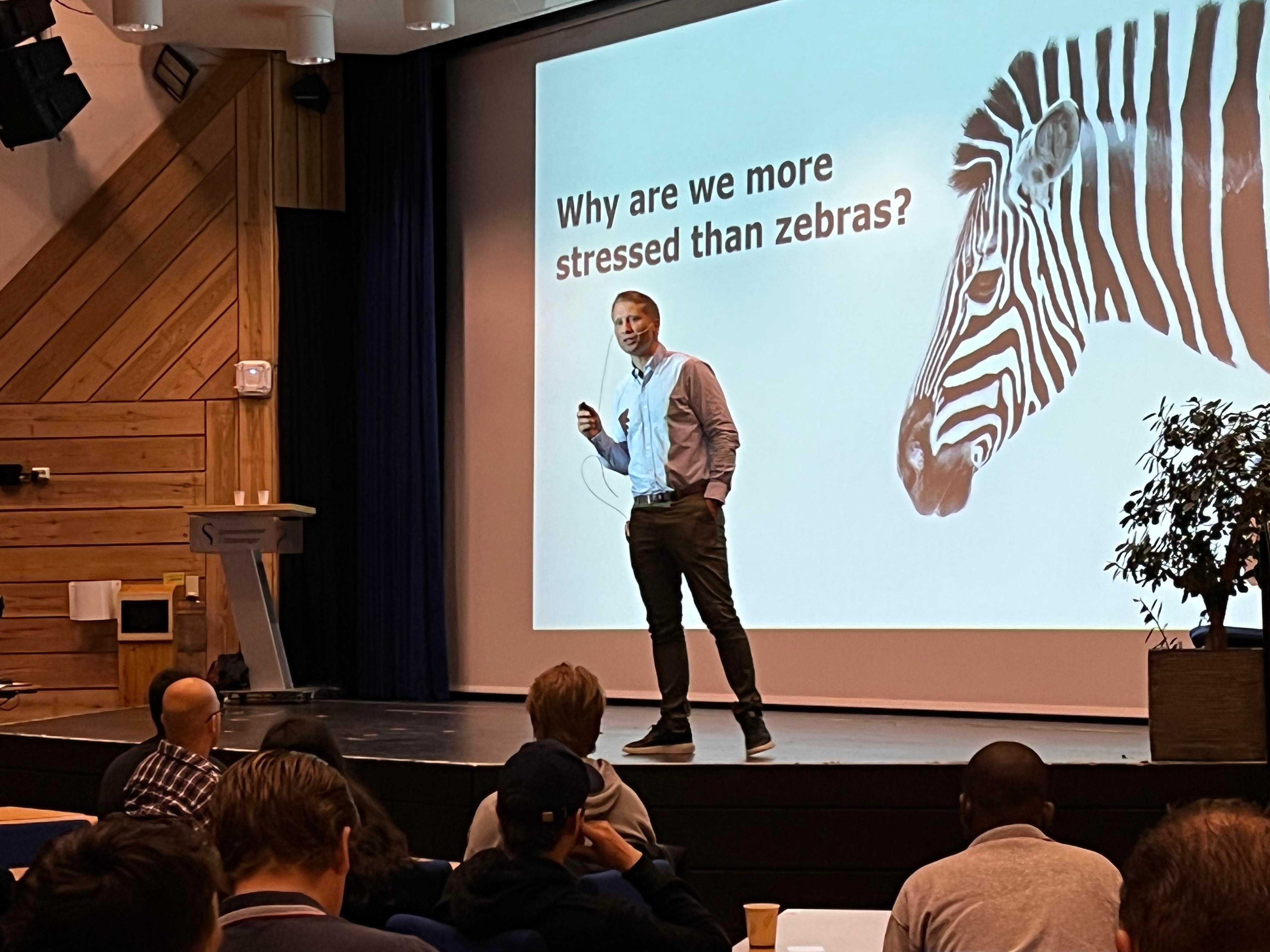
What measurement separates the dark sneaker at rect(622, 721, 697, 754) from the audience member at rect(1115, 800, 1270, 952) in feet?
12.3

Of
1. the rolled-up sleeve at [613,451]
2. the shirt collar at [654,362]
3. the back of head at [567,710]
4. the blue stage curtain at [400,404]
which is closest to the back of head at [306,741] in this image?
the back of head at [567,710]

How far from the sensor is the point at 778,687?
678 cm

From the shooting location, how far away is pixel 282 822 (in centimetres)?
170

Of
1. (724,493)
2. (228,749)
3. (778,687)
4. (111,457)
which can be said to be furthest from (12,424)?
(724,493)

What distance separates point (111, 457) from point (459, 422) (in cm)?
189

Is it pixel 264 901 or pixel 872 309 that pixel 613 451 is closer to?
pixel 872 309

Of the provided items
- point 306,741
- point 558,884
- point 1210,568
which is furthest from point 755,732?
point 558,884

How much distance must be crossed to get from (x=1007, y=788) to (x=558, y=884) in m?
0.75

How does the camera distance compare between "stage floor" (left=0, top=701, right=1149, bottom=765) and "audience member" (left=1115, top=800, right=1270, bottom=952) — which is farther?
"stage floor" (left=0, top=701, right=1149, bottom=765)

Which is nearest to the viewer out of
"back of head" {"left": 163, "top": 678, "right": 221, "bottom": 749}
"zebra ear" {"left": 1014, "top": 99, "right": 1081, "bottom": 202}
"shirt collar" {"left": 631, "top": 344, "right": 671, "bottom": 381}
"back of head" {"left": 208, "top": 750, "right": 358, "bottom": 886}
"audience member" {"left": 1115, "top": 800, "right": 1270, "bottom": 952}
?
"audience member" {"left": 1115, "top": 800, "right": 1270, "bottom": 952}

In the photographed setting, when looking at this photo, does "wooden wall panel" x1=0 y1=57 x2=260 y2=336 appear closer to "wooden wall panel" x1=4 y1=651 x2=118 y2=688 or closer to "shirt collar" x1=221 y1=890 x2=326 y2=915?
"wooden wall panel" x1=4 y1=651 x2=118 y2=688

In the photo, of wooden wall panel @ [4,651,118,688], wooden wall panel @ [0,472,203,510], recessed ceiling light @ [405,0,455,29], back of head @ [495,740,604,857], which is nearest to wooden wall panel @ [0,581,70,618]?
wooden wall panel @ [4,651,118,688]

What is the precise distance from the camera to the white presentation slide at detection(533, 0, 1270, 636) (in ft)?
18.5

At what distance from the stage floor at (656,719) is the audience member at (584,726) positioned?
1398 mm
